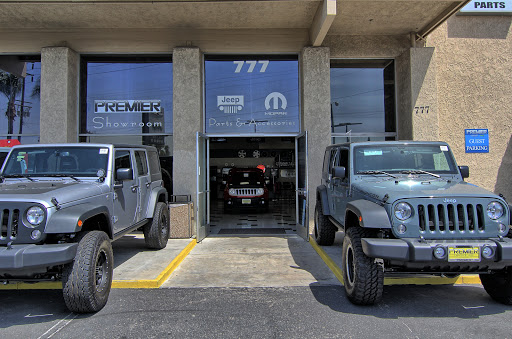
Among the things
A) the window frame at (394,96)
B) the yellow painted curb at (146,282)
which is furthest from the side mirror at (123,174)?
the window frame at (394,96)

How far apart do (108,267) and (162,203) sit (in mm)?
3013

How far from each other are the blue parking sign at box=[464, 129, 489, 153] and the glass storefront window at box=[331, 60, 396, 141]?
203 centimetres

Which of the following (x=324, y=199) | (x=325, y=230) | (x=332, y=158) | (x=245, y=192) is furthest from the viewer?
(x=245, y=192)

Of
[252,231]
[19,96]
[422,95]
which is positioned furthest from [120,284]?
[422,95]

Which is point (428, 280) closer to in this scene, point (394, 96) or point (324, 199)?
point (324, 199)

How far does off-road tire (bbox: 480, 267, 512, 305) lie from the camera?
4.22 metres

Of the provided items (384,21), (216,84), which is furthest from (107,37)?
(384,21)

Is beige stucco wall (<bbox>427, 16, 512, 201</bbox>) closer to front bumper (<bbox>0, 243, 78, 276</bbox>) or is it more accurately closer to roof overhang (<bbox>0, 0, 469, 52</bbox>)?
roof overhang (<bbox>0, 0, 469, 52</bbox>)

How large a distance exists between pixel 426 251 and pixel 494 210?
1102 mm

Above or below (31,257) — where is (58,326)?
below

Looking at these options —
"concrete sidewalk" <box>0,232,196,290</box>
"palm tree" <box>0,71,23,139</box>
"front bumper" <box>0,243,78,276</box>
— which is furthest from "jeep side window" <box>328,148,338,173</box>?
"palm tree" <box>0,71,23,139</box>

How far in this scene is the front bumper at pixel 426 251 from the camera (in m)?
3.73

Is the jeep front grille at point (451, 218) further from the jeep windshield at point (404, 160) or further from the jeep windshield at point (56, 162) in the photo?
the jeep windshield at point (56, 162)

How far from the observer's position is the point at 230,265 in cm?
648
